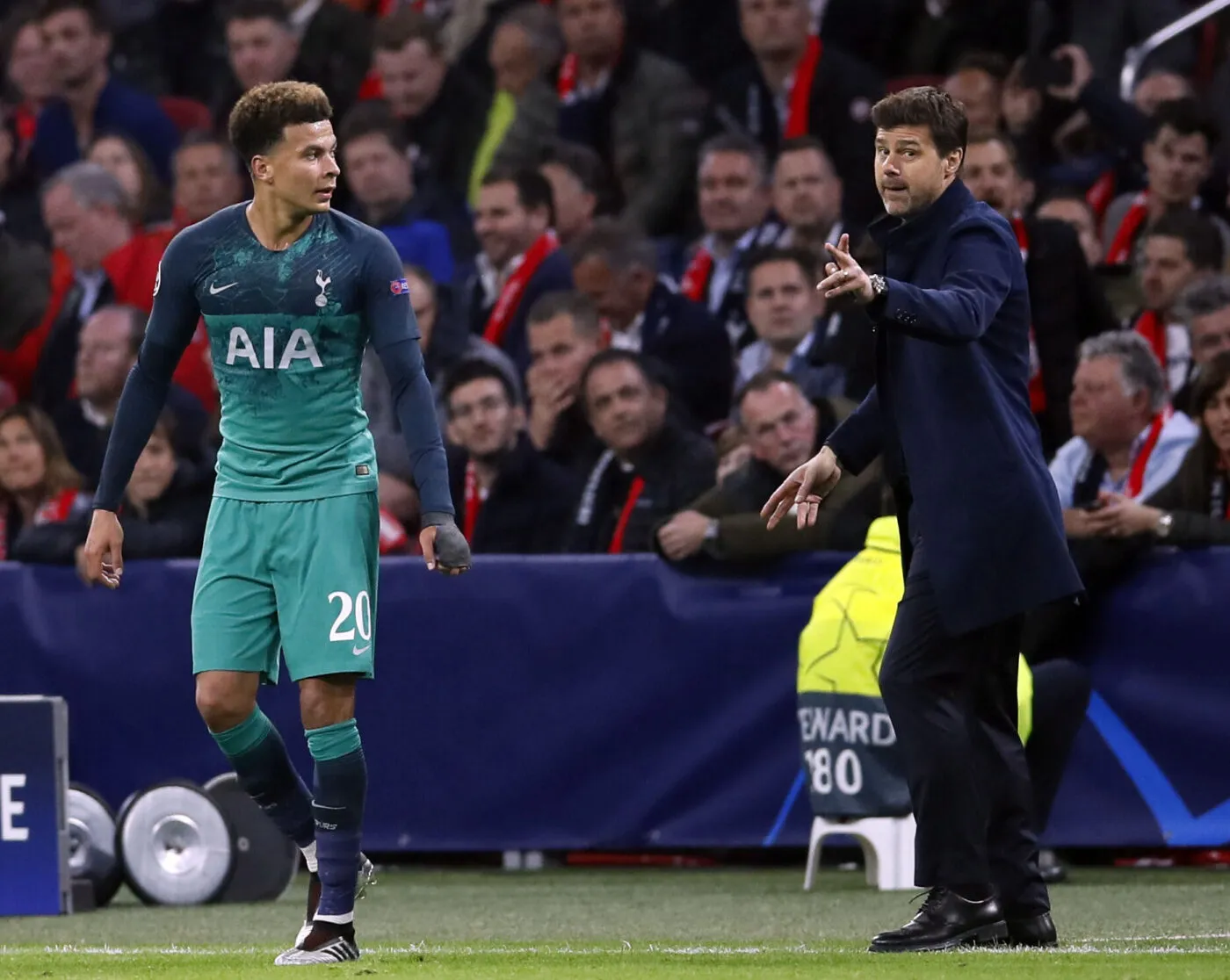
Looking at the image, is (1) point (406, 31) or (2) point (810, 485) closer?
(2) point (810, 485)

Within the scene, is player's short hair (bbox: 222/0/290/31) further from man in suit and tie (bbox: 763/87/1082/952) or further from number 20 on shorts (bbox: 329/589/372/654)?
number 20 on shorts (bbox: 329/589/372/654)

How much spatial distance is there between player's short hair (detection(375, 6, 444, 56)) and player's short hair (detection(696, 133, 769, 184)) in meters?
2.15

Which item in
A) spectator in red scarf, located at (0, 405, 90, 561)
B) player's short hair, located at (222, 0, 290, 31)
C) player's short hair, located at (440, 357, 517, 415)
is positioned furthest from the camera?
player's short hair, located at (222, 0, 290, 31)

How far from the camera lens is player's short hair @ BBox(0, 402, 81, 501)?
10.6 meters

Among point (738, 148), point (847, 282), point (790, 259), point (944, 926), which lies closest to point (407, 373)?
point (847, 282)

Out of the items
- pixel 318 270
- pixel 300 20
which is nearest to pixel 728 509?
pixel 318 270

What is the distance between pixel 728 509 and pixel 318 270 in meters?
3.56

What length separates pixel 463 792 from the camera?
9055mm

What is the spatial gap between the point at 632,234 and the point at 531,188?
70cm

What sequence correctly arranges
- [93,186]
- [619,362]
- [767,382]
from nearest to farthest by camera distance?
[767,382] < [619,362] < [93,186]

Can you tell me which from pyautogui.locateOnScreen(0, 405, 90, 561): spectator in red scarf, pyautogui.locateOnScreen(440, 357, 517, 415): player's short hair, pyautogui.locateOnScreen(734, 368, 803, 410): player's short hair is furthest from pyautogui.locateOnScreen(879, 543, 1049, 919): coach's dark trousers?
pyautogui.locateOnScreen(0, 405, 90, 561): spectator in red scarf

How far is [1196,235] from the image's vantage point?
10250mm

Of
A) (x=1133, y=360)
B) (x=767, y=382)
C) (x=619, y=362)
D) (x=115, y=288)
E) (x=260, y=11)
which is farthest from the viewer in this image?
(x=260, y=11)

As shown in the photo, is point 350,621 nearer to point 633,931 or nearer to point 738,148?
point 633,931
